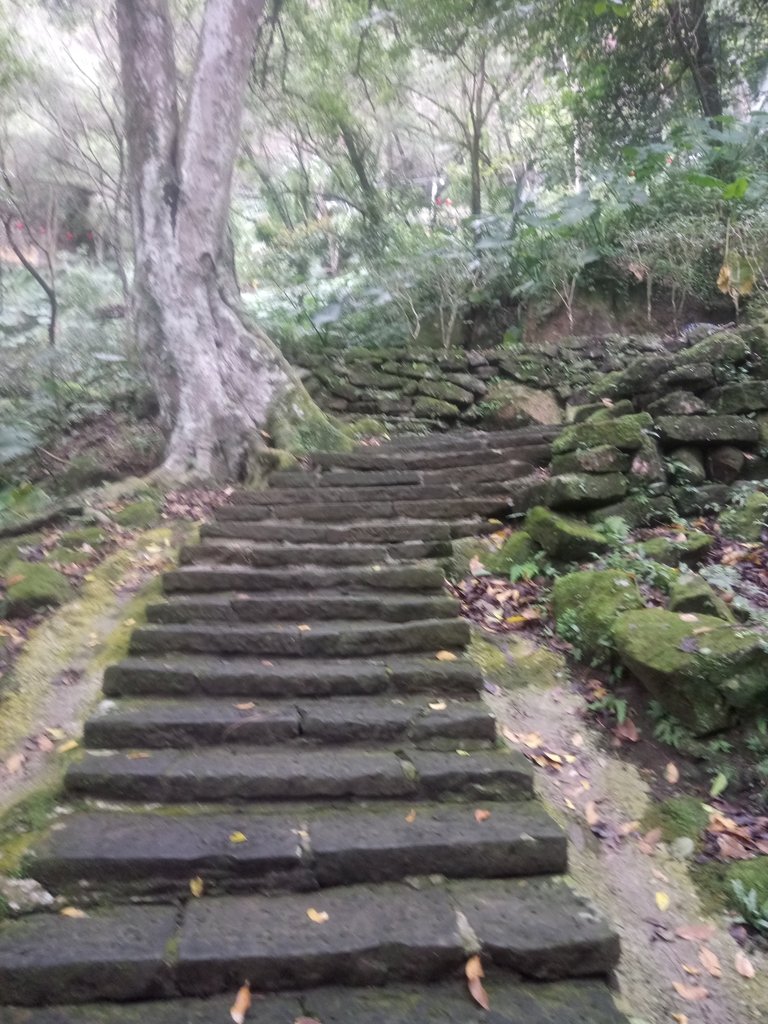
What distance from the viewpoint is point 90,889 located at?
2.56m

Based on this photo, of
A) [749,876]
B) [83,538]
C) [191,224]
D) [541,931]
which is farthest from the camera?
[191,224]

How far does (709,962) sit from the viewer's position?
2525mm

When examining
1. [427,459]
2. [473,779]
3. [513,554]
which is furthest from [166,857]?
[427,459]

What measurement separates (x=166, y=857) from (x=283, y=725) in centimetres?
84

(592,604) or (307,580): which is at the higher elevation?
(307,580)

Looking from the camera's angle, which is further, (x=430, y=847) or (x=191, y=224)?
(x=191, y=224)

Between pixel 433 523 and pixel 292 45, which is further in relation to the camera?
pixel 292 45

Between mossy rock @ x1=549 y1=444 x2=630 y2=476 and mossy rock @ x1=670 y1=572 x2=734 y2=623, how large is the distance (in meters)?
1.53

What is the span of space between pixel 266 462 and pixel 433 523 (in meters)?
2.28

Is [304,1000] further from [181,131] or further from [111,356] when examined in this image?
[111,356]

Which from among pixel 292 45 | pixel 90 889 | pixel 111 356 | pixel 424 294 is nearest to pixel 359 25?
pixel 292 45

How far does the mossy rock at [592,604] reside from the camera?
3973 millimetres

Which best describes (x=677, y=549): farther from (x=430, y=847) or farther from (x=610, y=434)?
(x=430, y=847)

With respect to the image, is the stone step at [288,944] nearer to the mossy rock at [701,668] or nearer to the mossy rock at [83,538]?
the mossy rock at [701,668]
